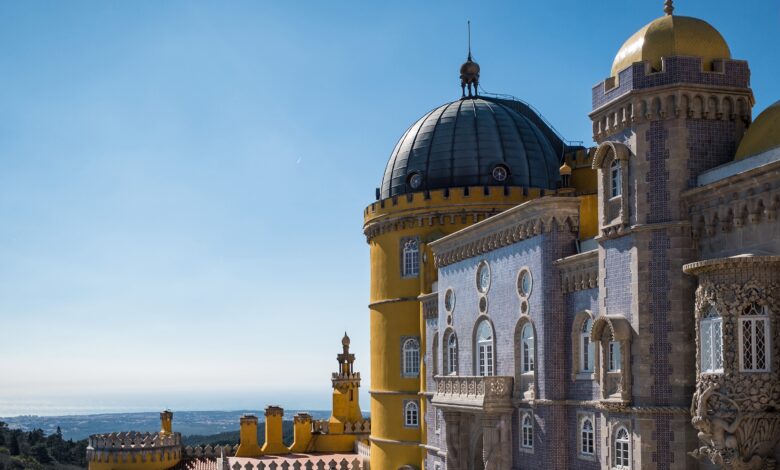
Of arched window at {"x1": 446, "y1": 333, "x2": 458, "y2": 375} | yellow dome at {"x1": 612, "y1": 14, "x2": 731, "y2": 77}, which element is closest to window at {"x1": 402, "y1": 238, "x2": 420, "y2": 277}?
arched window at {"x1": 446, "y1": 333, "x2": 458, "y2": 375}

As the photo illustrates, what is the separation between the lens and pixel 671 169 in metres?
23.6

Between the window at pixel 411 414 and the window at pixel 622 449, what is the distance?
1877cm

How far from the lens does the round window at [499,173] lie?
4288cm

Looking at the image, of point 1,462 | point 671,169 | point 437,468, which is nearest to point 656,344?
point 671,169

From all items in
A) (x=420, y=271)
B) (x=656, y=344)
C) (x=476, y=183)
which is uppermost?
(x=476, y=183)

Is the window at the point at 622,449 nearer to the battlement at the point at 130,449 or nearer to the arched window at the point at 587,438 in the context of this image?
the arched window at the point at 587,438

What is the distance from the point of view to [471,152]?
1697 inches

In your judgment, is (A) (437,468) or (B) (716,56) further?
(A) (437,468)

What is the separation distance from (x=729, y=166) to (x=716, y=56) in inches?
137

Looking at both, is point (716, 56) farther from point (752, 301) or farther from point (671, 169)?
point (752, 301)

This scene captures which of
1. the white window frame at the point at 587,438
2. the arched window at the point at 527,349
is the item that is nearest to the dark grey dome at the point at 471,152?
the arched window at the point at 527,349

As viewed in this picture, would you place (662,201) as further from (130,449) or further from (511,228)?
(130,449)

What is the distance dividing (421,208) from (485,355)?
10086 millimetres

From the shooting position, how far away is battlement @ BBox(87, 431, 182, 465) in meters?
52.2
